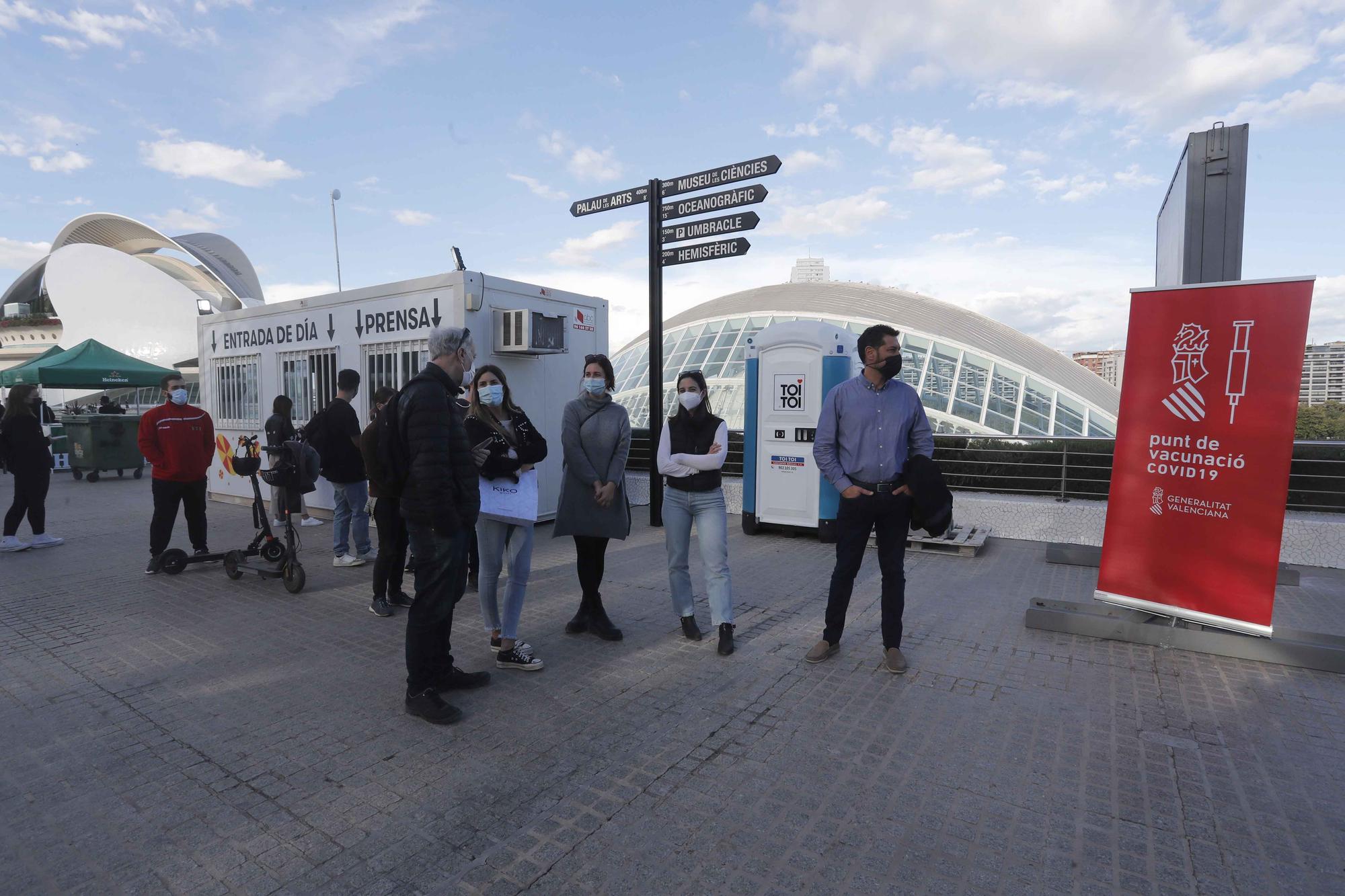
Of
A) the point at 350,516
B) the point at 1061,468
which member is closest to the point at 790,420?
the point at 1061,468

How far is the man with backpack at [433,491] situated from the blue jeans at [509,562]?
20.3 inches

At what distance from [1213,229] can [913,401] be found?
336 cm

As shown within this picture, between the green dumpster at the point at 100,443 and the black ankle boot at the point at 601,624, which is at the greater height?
the green dumpster at the point at 100,443

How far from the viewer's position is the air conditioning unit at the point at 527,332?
8.67 metres

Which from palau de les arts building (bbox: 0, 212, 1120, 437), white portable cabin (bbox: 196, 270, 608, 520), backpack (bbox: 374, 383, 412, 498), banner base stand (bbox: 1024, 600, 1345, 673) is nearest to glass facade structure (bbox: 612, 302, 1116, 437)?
palau de les arts building (bbox: 0, 212, 1120, 437)

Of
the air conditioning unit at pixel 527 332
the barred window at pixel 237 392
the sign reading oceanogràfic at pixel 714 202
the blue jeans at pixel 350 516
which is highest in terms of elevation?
the sign reading oceanogràfic at pixel 714 202

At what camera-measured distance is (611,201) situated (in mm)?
9539

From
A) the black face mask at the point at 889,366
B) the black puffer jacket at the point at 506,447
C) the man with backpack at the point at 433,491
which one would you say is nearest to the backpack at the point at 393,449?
the man with backpack at the point at 433,491

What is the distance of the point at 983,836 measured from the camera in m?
2.80

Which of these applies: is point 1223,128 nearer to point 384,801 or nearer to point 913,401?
point 913,401

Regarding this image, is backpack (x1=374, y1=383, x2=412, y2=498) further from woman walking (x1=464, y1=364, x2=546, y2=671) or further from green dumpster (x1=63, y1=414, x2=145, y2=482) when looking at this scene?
green dumpster (x1=63, y1=414, x2=145, y2=482)

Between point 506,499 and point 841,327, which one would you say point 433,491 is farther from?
point 841,327

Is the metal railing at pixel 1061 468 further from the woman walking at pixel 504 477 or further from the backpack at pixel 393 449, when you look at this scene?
the backpack at pixel 393 449

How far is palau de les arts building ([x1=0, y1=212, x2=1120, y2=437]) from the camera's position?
64.7ft
